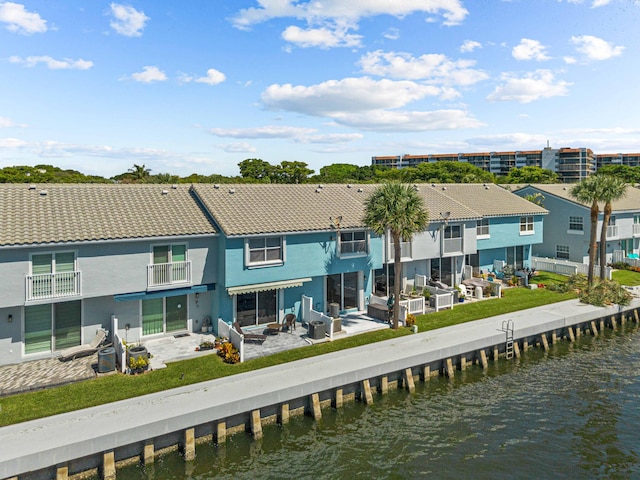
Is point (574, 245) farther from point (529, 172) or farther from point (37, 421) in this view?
point (529, 172)

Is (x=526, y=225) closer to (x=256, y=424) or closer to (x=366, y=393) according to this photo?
(x=366, y=393)

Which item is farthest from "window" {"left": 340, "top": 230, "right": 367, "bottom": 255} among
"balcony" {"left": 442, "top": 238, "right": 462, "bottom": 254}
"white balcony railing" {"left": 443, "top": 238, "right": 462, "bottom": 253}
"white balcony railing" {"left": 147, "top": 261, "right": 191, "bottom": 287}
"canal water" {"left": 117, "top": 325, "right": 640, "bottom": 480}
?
"white balcony railing" {"left": 147, "top": 261, "right": 191, "bottom": 287}

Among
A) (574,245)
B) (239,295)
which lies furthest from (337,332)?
(574,245)

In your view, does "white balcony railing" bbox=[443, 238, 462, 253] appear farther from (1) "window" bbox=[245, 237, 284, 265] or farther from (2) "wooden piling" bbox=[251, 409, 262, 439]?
(2) "wooden piling" bbox=[251, 409, 262, 439]

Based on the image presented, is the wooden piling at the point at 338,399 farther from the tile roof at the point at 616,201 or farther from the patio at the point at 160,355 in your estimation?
the tile roof at the point at 616,201

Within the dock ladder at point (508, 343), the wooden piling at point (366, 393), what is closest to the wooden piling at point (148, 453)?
the wooden piling at point (366, 393)

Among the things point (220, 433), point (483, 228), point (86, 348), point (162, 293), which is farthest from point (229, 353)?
point (483, 228)
